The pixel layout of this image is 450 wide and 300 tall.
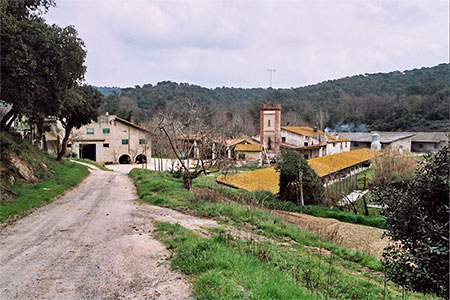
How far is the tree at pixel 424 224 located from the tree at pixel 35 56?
37.4ft

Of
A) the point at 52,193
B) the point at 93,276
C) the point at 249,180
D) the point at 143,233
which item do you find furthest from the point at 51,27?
the point at 249,180

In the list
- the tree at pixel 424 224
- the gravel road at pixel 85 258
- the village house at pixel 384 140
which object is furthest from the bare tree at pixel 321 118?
the tree at pixel 424 224

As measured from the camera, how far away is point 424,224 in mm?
4117

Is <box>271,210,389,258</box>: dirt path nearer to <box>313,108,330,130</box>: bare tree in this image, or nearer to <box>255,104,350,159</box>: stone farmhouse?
<box>255,104,350,159</box>: stone farmhouse

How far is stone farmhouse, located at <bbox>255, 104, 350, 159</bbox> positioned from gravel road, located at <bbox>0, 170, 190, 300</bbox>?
33.7 metres

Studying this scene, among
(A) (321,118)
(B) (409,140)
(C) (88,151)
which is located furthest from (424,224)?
(A) (321,118)

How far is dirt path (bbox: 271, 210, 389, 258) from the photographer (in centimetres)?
1129

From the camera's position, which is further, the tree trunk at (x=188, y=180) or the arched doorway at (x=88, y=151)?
the arched doorway at (x=88, y=151)

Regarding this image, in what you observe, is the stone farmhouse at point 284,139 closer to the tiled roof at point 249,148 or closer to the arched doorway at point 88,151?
the tiled roof at point 249,148

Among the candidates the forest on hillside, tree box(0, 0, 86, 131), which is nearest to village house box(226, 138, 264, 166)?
the forest on hillside

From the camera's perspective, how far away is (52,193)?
48.0 feet

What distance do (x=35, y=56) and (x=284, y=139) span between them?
39.2 metres

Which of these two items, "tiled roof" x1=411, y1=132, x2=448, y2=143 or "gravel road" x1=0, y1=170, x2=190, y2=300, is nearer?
"gravel road" x1=0, y1=170, x2=190, y2=300

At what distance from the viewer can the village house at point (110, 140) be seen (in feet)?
145
